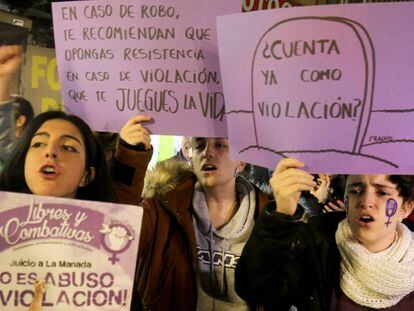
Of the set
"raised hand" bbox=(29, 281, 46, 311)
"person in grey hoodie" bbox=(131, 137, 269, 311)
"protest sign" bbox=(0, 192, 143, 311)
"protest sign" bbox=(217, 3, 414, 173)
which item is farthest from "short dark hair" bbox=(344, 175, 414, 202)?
"raised hand" bbox=(29, 281, 46, 311)

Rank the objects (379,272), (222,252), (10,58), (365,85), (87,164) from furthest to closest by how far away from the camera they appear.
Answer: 1. (10,58)
2. (222,252)
3. (87,164)
4. (379,272)
5. (365,85)

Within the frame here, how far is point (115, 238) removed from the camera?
3.40ft

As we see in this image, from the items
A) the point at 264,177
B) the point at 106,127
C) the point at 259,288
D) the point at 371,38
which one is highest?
the point at 371,38

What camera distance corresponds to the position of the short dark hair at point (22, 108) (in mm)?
1513

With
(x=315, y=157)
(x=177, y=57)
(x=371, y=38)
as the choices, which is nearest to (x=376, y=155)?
(x=315, y=157)

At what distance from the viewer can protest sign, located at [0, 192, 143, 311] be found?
3.35 ft

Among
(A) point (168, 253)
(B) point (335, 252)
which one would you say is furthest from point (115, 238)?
(B) point (335, 252)

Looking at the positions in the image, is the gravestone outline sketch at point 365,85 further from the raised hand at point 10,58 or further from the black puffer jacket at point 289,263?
the raised hand at point 10,58

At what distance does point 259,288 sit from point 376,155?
386mm

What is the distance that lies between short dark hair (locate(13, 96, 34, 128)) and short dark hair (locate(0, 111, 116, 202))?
0.36 meters

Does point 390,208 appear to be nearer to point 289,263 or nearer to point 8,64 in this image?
point 289,263

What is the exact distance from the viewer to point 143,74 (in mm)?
1211

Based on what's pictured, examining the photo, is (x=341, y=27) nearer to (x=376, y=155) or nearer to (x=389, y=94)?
(x=389, y=94)

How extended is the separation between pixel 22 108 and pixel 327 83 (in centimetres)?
97
